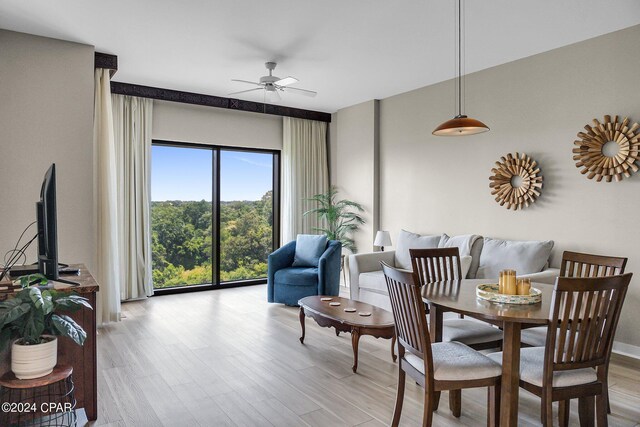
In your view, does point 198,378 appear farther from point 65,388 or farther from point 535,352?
point 535,352

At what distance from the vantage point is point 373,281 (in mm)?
4910

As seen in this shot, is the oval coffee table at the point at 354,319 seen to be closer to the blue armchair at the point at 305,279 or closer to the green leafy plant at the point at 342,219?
the blue armchair at the point at 305,279

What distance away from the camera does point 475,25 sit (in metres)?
3.72

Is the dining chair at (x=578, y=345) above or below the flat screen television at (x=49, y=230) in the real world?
below

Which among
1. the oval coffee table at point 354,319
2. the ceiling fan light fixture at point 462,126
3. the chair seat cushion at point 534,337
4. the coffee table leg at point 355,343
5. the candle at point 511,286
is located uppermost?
the ceiling fan light fixture at point 462,126

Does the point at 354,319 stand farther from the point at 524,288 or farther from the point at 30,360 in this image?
the point at 30,360

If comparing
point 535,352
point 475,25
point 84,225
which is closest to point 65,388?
point 84,225

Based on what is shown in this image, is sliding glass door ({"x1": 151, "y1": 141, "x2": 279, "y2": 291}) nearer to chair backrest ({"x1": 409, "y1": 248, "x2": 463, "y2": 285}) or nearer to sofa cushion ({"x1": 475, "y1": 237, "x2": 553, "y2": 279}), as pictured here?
sofa cushion ({"x1": 475, "y1": 237, "x2": 553, "y2": 279})

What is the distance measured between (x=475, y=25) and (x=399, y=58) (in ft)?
3.35

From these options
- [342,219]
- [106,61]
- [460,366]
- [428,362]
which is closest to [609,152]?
[460,366]

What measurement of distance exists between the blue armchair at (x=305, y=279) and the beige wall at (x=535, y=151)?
1195 millimetres

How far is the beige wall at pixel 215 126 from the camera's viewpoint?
19.9 feet

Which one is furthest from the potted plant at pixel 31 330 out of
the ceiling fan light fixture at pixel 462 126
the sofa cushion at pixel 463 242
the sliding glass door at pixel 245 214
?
the sliding glass door at pixel 245 214

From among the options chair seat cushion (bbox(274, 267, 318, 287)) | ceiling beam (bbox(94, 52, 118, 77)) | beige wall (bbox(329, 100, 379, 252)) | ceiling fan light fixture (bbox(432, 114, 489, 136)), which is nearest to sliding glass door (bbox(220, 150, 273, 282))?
beige wall (bbox(329, 100, 379, 252))
